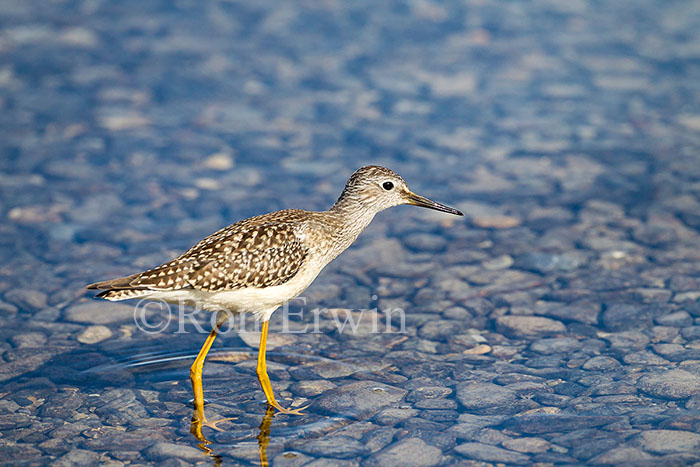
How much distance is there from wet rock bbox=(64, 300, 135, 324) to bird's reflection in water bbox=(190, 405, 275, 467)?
2074 mm

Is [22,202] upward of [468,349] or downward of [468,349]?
upward

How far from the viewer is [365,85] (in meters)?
14.7

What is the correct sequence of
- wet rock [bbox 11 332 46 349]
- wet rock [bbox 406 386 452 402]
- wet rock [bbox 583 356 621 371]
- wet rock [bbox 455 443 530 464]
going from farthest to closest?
1. wet rock [bbox 11 332 46 349]
2. wet rock [bbox 583 356 621 371]
3. wet rock [bbox 406 386 452 402]
4. wet rock [bbox 455 443 530 464]

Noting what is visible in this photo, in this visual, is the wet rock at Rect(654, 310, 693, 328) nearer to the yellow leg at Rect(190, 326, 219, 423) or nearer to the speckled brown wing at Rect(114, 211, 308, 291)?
the speckled brown wing at Rect(114, 211, 308, 291)

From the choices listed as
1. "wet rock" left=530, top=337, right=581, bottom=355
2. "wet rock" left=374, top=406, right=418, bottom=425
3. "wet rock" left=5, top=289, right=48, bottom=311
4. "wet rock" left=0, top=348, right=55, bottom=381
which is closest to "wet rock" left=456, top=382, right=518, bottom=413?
"wet rock" left=374, top=406, right=418, bottom=425

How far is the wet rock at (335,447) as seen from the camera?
654 centimetres

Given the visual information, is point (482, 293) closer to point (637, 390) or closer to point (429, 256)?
point (429, 256)

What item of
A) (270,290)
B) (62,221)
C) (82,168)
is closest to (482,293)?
(270,290)

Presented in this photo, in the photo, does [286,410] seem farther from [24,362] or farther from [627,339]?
[627,339]

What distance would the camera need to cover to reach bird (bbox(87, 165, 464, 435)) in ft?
22.8

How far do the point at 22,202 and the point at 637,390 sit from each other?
26.8 feet

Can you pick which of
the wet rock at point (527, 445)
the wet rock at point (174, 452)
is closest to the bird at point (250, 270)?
the wet rock at point (174, 452)

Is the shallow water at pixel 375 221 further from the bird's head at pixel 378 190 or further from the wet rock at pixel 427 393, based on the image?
the bird's head at pixel 378 190

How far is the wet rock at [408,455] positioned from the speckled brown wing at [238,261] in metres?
1.75
